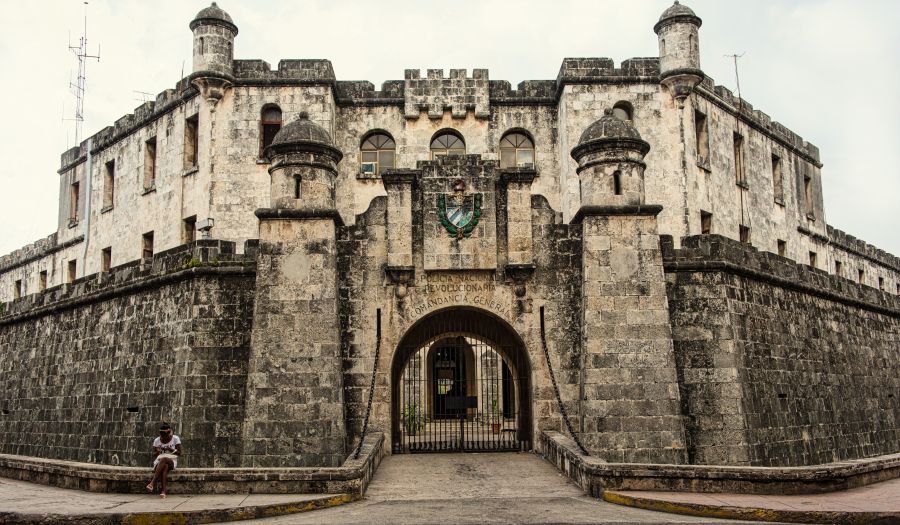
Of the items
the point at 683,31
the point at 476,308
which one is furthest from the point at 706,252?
the point at 683,31

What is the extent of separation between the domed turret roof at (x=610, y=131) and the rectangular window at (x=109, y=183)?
20655mm

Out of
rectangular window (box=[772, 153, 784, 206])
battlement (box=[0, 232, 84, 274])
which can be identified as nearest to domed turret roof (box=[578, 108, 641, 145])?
rectangular window (box=[772, 153, 784, 206])

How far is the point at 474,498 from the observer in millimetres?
11617

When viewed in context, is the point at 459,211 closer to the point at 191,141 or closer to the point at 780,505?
the point at 780,505

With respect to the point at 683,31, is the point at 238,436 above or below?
below

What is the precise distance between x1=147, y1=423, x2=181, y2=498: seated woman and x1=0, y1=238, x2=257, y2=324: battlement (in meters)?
4.16

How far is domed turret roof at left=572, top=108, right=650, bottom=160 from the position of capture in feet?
49.4

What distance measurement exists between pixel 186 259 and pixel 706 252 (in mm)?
9876

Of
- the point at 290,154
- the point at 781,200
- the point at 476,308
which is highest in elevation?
the point at 781,200

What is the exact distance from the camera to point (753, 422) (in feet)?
50.6

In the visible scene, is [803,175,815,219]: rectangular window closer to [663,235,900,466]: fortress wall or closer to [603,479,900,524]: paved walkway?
[663,235,900,466]: fortress wall

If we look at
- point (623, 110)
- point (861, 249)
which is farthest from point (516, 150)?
point (861, 249)

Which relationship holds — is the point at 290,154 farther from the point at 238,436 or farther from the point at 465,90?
the point at 465,90

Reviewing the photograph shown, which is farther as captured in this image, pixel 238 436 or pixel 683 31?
pixel 683 31
